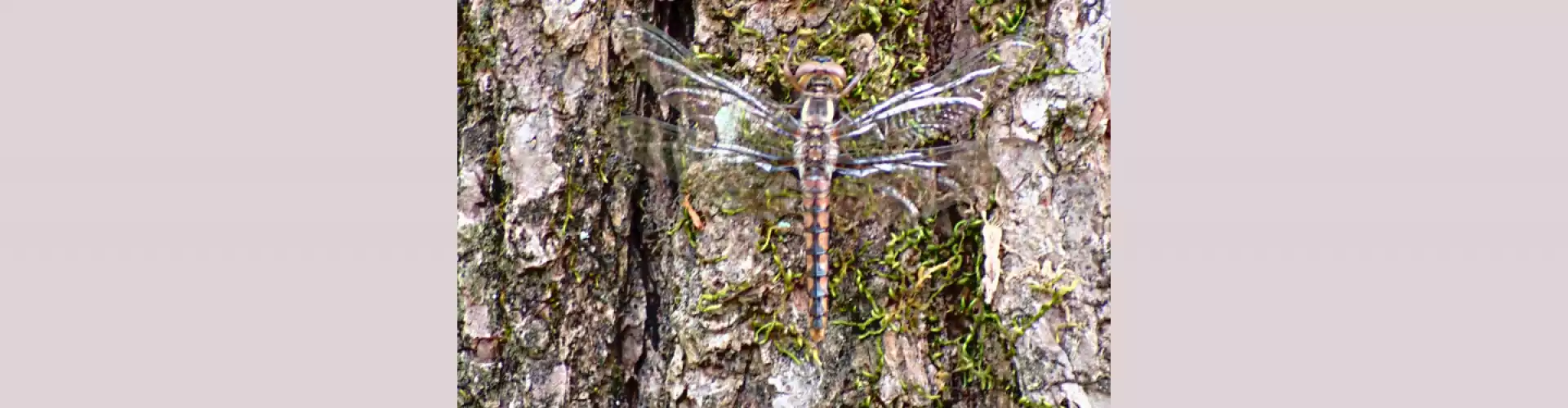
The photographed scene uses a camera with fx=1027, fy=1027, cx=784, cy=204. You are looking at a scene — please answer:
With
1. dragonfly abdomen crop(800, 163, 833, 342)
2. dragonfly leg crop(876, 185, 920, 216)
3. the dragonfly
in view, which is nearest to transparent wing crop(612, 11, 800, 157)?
the dragonfly

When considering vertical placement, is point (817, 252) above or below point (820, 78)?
below

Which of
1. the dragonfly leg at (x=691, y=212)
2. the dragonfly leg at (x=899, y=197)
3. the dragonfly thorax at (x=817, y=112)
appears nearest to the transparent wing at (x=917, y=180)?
the dragonfly leg at (x=899, y=197)

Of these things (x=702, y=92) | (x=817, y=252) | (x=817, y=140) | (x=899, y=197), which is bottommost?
(x=817, y=252)

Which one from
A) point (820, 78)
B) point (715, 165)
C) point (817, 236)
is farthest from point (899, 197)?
point (715, 165)

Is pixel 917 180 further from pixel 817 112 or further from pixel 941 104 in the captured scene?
pixel 817 112

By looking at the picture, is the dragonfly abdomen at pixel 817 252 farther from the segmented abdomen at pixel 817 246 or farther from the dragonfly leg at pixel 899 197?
the dragonfly leg at pixel 899 197

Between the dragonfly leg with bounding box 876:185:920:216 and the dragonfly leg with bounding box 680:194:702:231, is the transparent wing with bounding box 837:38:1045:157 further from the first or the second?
the dragonfly leg with bounding box 680:194:702:231
